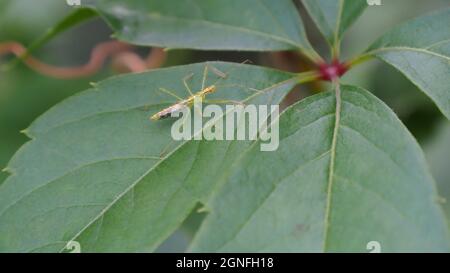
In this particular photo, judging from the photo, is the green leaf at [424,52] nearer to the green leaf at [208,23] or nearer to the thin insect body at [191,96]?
the green leaf at [208,23]

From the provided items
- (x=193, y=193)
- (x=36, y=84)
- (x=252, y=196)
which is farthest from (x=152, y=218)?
(x=36, y=84)

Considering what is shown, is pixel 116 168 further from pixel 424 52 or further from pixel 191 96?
pixel 424 52

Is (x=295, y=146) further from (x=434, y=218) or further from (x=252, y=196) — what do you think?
(x=434, y=218)

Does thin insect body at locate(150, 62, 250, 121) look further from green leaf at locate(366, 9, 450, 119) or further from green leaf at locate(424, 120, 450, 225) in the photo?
green leaf at locate(424, 120, 450, 225)

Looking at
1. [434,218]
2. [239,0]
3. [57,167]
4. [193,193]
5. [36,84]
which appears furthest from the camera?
[36,84]

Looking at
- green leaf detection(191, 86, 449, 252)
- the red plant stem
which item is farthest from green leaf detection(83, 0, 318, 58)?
the red plant stem

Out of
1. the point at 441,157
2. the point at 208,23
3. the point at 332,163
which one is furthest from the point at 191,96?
the point at 441,157
